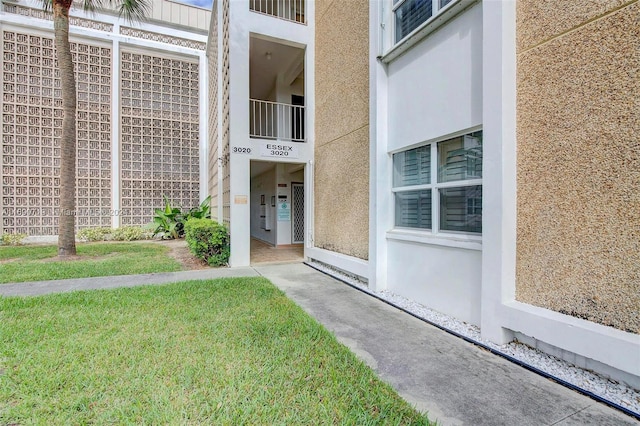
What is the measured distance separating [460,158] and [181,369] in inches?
172

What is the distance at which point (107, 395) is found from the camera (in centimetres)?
265

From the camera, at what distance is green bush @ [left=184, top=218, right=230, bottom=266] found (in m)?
8.58

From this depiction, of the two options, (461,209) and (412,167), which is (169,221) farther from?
(461,209)

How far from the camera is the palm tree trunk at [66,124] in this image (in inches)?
355

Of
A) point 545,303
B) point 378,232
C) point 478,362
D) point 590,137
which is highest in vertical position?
point 590,137

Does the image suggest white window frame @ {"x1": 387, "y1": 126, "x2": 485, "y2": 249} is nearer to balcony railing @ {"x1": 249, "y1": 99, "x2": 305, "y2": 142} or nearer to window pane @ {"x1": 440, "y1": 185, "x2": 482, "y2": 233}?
window pane @ {"x1": 440, "y1": 185, "x2": 482, "y2": 233}

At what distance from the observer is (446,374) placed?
10.1ft

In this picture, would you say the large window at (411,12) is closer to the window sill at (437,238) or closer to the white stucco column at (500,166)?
the white stucco column at (500,166)

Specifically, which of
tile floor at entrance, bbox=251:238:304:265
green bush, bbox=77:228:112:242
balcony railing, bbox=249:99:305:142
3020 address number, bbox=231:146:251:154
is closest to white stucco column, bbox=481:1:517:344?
3020 address number, bbox=231:146:251:154

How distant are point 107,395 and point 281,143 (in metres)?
7.30

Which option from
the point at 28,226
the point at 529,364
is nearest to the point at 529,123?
the point at 529,364

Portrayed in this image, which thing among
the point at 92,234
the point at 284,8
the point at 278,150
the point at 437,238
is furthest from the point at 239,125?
the point at 92,234

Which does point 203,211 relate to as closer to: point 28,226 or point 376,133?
point 28,226

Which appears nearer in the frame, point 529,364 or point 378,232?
point 529,364
